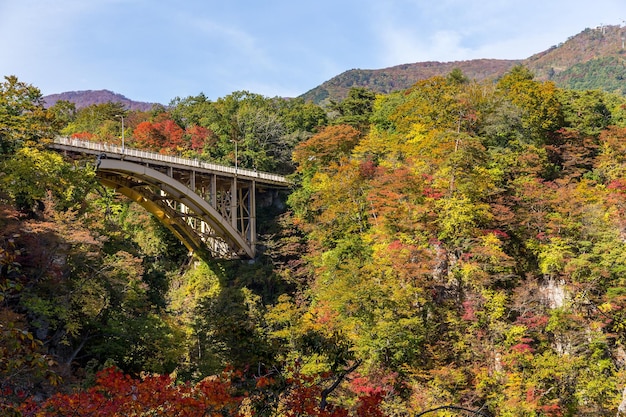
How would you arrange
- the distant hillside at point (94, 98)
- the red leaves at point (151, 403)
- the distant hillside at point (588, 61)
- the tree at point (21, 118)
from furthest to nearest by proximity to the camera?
the distant hillside at point (94, 98) < the distant hillside at point (588, 61) < the tree at point (21, 118) < the red leaves at point (151, 403)

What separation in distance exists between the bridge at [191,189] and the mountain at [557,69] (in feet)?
80.3

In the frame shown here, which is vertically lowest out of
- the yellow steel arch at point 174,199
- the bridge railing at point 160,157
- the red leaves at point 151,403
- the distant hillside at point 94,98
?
the red leaves at point 151,403

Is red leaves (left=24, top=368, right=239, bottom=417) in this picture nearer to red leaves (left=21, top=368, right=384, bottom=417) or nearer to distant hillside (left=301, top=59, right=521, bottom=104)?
red leaves (left=21, top=368, right=384, bottom=417)

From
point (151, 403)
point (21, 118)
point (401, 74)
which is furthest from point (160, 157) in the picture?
point (401, 74)

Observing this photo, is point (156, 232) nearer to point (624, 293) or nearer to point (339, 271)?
point (339, 271)

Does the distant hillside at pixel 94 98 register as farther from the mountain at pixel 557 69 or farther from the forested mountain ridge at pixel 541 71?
the mountain at pixel 557 69

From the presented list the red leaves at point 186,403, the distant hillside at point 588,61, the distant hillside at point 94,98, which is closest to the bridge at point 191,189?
the red leaves at point 186,403

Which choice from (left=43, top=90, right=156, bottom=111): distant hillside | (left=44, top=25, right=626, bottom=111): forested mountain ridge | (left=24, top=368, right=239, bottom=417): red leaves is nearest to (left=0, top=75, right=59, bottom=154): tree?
(left=24, top=368, right=239, bottom=417): red leaves

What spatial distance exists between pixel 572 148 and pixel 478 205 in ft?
29.4

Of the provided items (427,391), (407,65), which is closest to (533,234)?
(427,391)

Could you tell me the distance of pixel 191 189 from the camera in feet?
84.1

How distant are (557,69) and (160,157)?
95.9m

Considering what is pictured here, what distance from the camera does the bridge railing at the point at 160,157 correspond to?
68.7ft

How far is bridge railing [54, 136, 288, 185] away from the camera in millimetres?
20938
